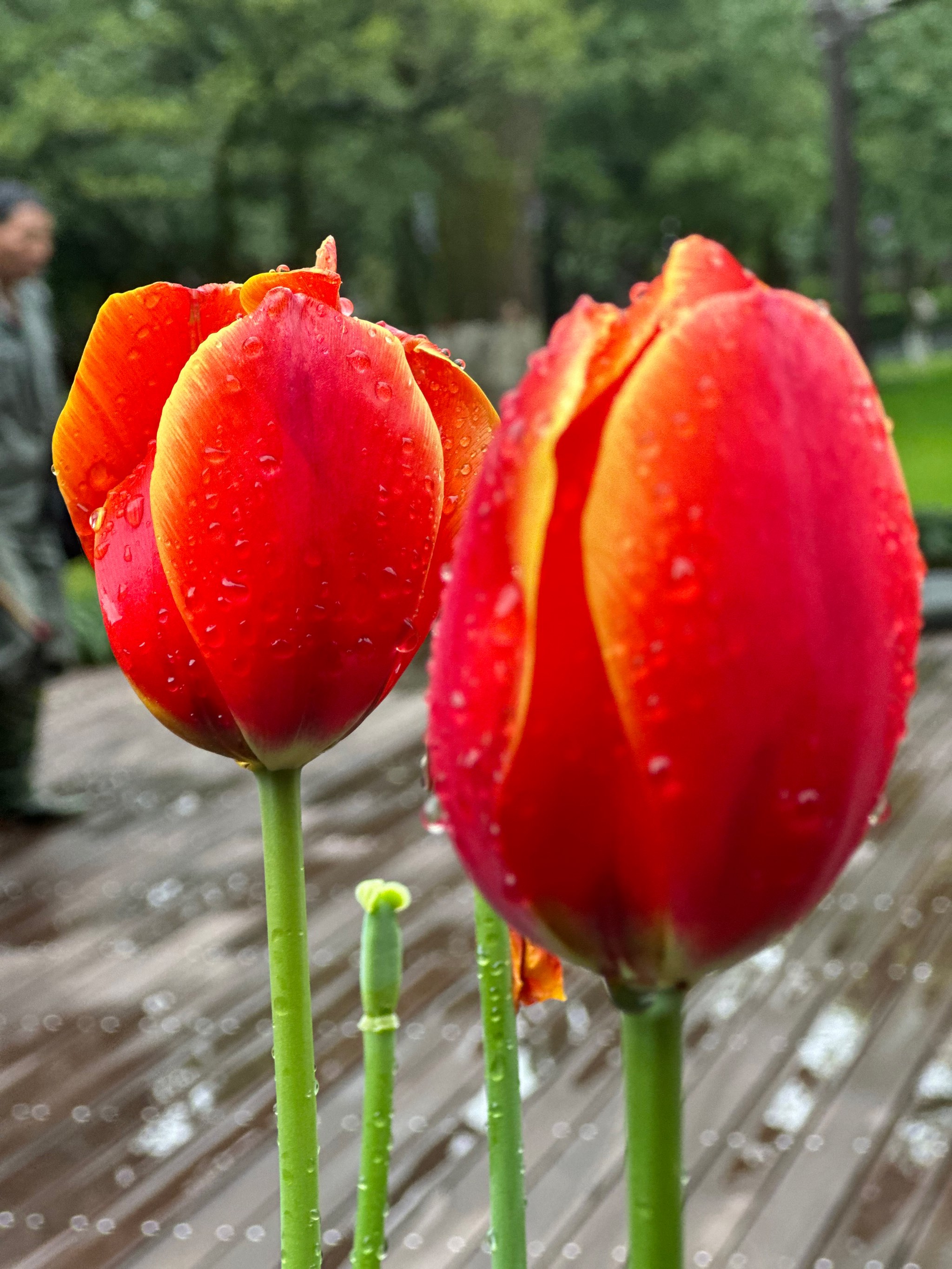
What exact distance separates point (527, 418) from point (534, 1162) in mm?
1747

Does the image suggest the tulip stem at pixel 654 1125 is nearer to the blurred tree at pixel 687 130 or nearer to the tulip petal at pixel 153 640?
the tulip petal at pixel 153 640

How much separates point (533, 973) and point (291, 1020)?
0.31 ft

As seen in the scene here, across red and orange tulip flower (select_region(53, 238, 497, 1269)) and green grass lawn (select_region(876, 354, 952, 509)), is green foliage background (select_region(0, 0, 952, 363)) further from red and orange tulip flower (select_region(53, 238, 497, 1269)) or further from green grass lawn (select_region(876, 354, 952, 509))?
red and orange tulip flower (select_region(53, 238, 497, 1269))

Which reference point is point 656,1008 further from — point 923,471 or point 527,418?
point 923,471

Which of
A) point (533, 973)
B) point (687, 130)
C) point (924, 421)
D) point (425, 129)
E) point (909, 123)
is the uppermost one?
point (533, 973)

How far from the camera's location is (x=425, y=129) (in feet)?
25.2

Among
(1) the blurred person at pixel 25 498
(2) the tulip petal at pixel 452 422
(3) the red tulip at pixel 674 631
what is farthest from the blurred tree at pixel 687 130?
(3) the red tulip at pixel 674 631

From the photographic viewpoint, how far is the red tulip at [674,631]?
0.61ft

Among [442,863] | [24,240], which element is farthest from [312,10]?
[442,863]

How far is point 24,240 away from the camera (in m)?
2.77

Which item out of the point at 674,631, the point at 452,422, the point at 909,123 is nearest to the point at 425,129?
the point at 909,123

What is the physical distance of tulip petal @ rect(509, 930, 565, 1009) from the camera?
0.35 metres

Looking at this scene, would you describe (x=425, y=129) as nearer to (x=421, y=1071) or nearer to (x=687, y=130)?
(x=687, y=130)

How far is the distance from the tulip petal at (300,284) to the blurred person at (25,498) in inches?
105
